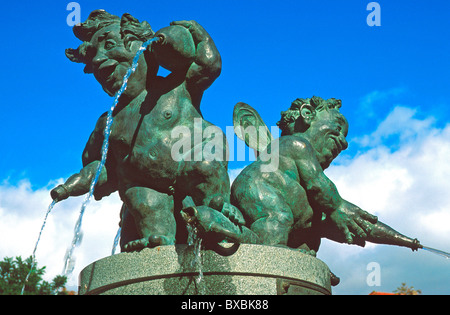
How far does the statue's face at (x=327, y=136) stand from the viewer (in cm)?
648

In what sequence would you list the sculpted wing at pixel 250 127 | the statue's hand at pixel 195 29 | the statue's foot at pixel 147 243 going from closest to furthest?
the statue's foot at pixel 147 243, the statue's hand at pixel 195 29, the sculpted wing at pixel 250 127

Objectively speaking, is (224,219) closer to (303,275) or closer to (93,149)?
(303,275)

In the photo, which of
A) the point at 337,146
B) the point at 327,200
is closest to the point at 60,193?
the point at 327,200

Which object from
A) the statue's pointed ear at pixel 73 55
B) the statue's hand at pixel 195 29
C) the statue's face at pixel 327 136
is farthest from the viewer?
the statue's face at pixel 327 136

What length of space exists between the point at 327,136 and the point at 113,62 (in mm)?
2630

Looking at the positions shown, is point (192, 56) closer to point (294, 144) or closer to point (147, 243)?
point (294, 144)

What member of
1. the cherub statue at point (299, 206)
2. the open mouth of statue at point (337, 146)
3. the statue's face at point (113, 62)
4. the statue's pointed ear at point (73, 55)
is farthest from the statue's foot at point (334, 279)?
the statue's pointed ear at point (73, 55)

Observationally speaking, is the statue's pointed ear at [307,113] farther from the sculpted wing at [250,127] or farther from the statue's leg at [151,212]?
the statue's leg at [151,212]

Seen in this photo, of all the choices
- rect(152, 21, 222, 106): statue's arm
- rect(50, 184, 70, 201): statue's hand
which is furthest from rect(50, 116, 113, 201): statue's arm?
rect(152, 21, 222, 106): statue's arm

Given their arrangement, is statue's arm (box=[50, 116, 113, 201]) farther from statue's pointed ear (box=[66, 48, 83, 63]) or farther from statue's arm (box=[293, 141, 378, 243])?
statue's arm (box=[293, 141, 378, 243])

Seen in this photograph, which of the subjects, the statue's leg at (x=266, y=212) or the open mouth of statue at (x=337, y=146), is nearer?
the statue's leg at (x=266, y=212)

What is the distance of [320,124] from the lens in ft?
21.5

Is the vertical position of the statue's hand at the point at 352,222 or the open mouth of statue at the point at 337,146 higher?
the open mouth of statue at the point at 337,146

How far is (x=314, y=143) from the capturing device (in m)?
6.47
